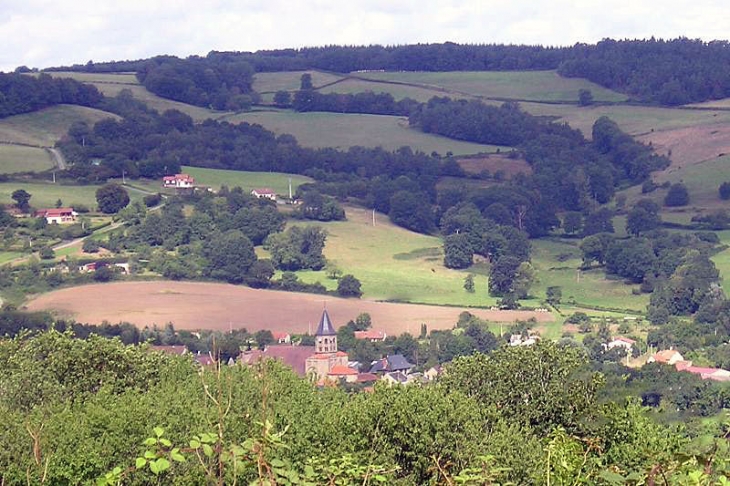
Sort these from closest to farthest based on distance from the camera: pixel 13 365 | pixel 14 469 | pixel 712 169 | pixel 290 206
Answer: pixel 14 469
pixel 13 365
pixel 290 206
pixel 712 169

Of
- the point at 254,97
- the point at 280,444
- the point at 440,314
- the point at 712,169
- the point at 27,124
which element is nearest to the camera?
the point at 280,444

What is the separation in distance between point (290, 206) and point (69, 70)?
7945cm

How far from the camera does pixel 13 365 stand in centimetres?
3231

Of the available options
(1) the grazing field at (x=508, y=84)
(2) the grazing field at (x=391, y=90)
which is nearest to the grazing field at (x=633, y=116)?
(1) the grazing field at (x=508, y=84)

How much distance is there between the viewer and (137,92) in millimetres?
174625

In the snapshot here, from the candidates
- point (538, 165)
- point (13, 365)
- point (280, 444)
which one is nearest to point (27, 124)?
point (538, 165)

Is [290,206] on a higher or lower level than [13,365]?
lower

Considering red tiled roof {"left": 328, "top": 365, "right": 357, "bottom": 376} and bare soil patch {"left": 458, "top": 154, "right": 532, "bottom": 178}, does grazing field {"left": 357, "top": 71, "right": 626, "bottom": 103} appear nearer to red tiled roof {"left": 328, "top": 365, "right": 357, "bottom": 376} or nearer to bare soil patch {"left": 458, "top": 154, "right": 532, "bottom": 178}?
bare soil patch {"left": 458, "top": 154, "right": 532, "bottom": 178}

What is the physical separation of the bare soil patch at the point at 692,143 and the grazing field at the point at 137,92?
180ft

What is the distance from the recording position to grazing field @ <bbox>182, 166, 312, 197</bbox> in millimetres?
135000

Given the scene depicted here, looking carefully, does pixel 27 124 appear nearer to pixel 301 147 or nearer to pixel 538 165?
pixel 301 147

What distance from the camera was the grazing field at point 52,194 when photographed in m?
114

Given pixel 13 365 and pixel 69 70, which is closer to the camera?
pixel 13 365

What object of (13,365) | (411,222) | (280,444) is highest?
(280,444)
